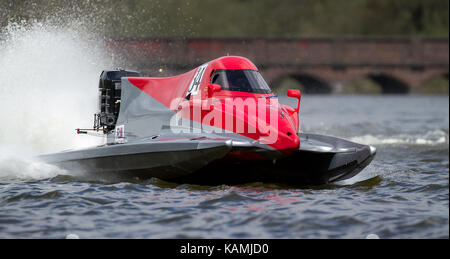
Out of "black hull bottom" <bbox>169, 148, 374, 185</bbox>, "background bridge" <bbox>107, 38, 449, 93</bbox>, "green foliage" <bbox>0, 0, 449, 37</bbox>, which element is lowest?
"black hull bottom" <bbox>169, 148, 374, 185</bbox>

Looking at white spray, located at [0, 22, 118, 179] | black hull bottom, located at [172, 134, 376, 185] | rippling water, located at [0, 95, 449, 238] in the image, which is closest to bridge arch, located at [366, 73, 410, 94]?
white spray, located at [0, 22, 118, 179]

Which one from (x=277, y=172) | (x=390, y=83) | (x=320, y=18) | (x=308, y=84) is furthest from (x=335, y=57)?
(x=277, y=172)

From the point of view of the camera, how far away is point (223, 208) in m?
7.00

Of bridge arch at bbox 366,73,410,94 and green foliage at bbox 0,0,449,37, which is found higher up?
green foliage at bbox 0,0,449,37

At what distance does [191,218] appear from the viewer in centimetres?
657

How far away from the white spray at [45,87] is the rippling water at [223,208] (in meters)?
3.58

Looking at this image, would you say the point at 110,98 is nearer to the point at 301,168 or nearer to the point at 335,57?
the point at 301,168

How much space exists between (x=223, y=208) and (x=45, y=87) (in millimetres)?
9706

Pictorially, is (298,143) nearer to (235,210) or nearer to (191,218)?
(235,210)

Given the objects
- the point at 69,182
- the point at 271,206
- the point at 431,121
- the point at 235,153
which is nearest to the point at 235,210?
the point at 271,206

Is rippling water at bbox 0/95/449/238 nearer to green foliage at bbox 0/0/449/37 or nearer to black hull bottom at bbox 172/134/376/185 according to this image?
black hull bottom at bbox 172/134/376/185

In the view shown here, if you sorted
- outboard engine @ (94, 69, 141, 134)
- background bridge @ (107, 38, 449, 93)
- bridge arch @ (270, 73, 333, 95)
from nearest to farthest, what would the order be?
outboard engine @ (94, 69, 141, 134), background bridge @ (107, 38, 449, 93), bridge arch @ (270, 73, 333, 95)

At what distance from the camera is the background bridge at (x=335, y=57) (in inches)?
2163

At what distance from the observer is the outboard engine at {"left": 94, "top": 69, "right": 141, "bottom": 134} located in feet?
34.5
